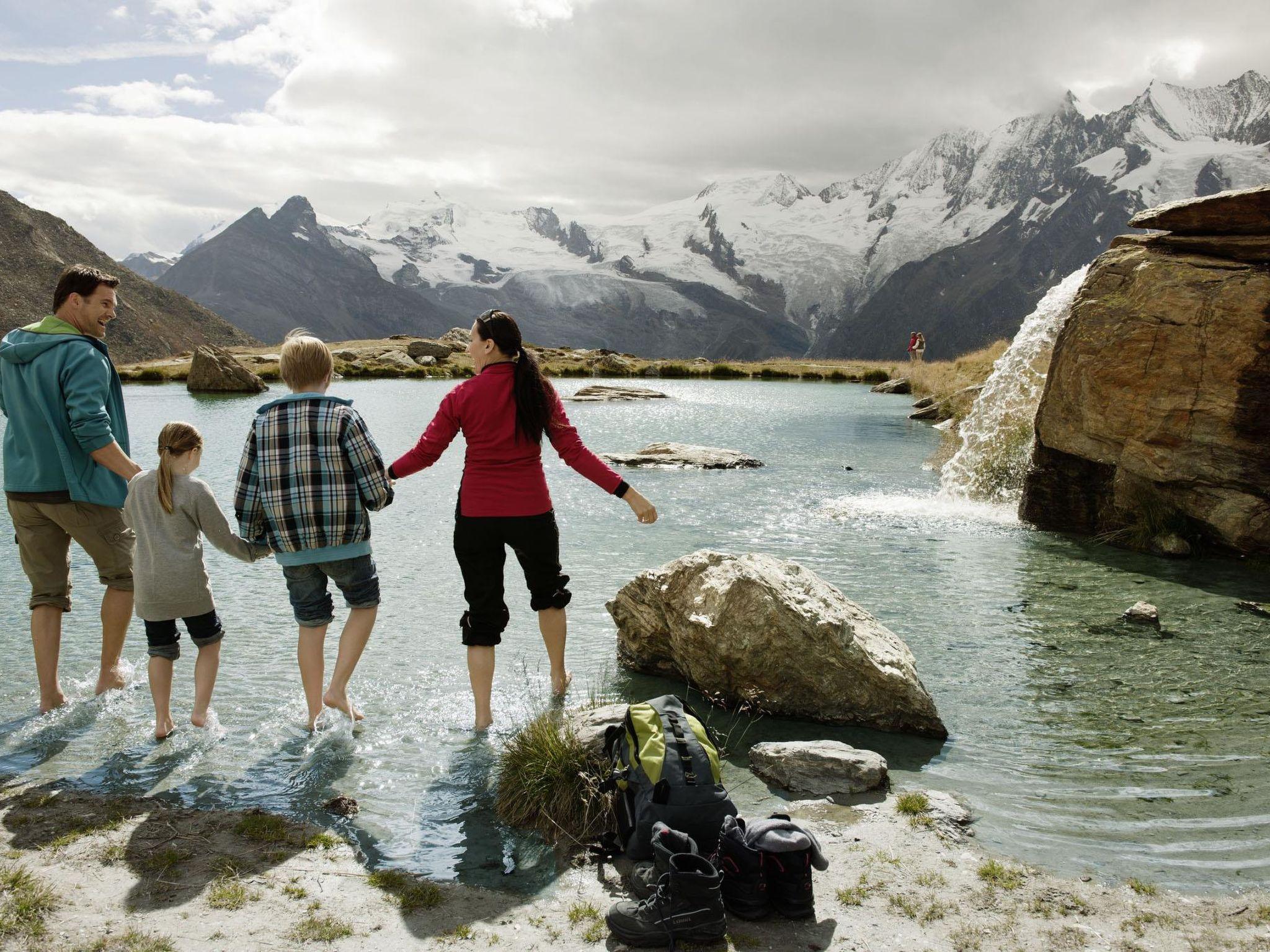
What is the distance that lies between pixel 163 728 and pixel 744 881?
485cm

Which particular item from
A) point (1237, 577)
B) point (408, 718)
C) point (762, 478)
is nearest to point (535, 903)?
point (408, 718)

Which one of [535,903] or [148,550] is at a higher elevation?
[148,550]

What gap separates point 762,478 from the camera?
75.9 ft

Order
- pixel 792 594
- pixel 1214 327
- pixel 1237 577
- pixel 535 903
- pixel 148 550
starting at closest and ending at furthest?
pixel 535 903
pixel 148 550
pixel 792 594
pixel 1237 577
pixel 1214 327

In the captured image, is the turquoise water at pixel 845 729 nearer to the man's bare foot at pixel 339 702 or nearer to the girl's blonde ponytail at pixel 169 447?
the man's bare foot at pixel 339 702

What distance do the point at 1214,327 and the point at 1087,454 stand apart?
2.95 meters

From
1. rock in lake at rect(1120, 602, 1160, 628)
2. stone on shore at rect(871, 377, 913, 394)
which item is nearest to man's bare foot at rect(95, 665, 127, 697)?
rock in lake at rect(1120, 602, 1160, 628)

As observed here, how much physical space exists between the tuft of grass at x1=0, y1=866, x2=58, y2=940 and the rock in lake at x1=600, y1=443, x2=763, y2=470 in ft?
67.7

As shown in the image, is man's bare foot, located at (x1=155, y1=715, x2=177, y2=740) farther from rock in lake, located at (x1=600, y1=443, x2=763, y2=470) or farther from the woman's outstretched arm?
rock in lake, located at (x1=600, y1=443, x2=763, y2=470)

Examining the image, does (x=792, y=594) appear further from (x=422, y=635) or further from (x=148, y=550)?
(x=148, y=550)

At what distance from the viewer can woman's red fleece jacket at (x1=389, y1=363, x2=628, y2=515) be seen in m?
7.13

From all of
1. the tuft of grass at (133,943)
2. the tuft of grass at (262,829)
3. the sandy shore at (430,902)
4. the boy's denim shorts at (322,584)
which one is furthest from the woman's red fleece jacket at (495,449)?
the tuft of grass at (133,943)

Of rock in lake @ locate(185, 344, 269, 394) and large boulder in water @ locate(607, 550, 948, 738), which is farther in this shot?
rock in lake @ locate(185, 344, 269, 394)

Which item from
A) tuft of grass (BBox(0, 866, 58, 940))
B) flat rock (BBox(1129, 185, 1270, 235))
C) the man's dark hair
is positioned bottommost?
tuft of grass (BBox(0, 866, 58, 940))
